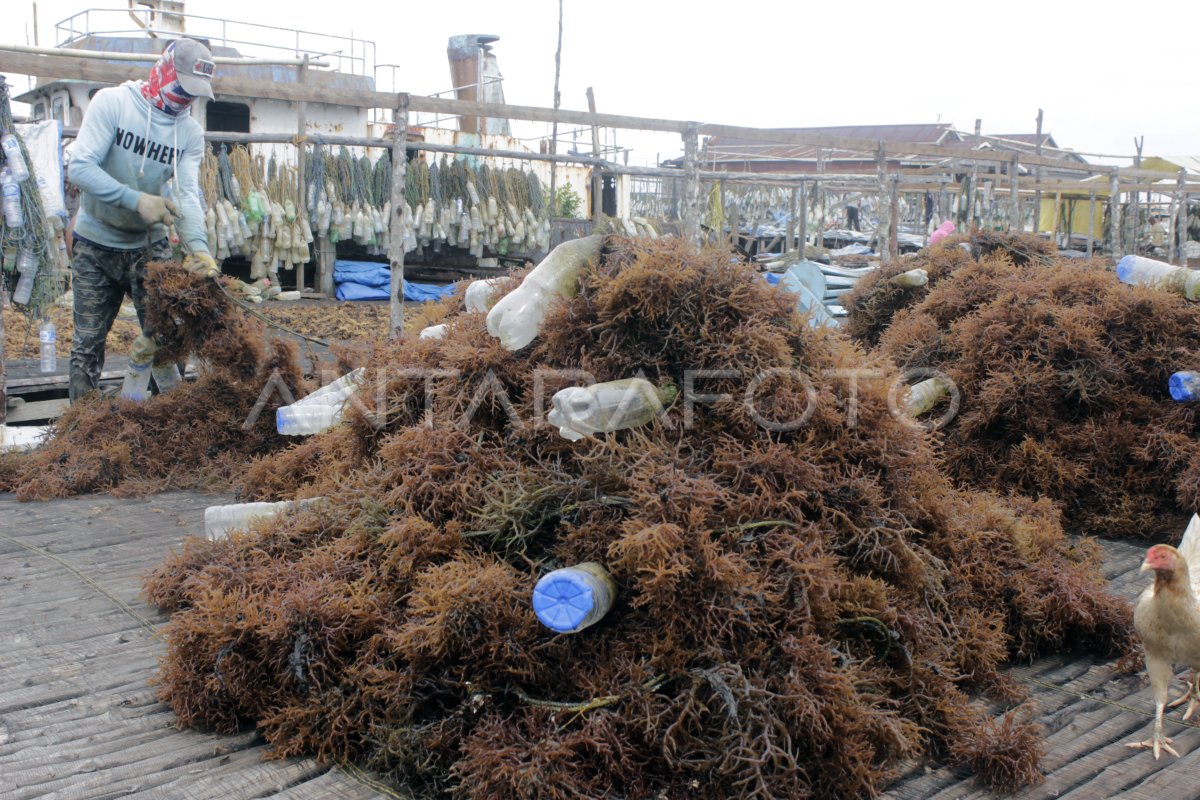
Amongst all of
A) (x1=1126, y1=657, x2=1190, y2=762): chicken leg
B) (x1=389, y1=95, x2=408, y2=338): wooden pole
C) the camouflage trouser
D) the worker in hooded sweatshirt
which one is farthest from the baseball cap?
(x1=1126, y1=657, x2=1190, y2=762): chicken leg

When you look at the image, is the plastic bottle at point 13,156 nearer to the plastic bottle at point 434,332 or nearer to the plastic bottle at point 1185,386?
the plastic bottle at point 434,332

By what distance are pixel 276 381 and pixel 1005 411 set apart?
436 cm

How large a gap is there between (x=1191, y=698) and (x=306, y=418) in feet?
13.0

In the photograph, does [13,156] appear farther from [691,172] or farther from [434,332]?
[691,172]

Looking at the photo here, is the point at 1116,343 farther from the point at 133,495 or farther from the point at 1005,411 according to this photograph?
the point at 133,495

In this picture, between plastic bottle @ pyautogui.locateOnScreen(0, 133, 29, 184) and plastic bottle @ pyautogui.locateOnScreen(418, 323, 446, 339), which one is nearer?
plastic bottle @ pyautogui.locateOnScreen(418, 323, 446, 339)

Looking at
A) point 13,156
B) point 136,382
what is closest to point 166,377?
point 136,382

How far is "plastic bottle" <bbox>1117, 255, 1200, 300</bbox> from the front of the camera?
5.84 metres

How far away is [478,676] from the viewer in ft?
8.83

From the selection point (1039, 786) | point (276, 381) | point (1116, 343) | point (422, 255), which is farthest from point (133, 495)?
point (422, 255)

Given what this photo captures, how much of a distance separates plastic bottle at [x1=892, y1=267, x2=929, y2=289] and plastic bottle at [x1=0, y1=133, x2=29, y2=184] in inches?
243

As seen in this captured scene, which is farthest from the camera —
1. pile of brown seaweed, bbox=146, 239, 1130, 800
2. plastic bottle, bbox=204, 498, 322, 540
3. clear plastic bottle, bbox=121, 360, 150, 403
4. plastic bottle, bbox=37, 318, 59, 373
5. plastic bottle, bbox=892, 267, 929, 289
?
plastic bottle, bbox=37, 318, 59, 373

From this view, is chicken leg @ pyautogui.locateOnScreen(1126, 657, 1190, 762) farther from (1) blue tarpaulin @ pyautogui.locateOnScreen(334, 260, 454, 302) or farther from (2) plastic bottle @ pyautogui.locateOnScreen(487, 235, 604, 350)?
(1) blue tarpaulin @ pyautogui.locateOnScreen(334, 260, 454, 302)

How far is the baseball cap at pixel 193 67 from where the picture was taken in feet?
18.6
